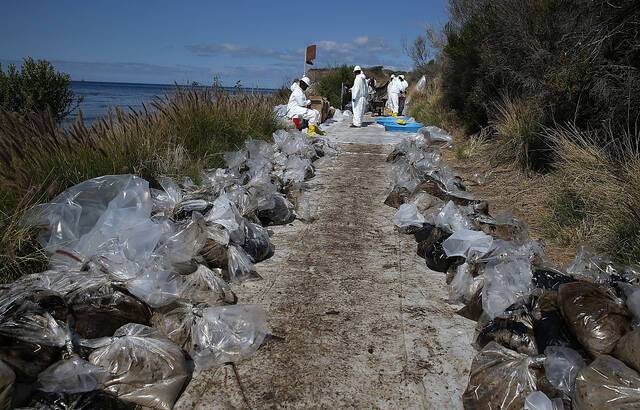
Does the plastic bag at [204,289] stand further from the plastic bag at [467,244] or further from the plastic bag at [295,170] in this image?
the plastic bag at [295,170]

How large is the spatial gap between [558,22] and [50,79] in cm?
828

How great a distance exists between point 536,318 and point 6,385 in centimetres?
255

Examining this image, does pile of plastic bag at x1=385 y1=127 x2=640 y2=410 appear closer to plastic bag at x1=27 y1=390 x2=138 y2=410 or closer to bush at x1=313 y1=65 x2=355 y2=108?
plastic bag at x1=27 y1=390 x2=138 y2=410

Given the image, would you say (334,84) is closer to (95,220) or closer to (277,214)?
(277,214)

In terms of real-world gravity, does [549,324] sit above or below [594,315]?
below

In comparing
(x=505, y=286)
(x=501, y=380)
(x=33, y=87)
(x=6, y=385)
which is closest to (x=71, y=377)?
(x=6, y=385)

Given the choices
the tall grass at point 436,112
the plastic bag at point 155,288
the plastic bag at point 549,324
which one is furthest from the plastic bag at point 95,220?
the tall grass at point 436,112

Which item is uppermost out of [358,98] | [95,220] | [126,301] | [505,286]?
[358,98]

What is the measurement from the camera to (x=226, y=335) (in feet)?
9.34

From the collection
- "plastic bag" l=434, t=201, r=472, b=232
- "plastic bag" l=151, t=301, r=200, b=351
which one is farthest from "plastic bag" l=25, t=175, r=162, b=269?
"plastic bag" l=434, t=201, r=472, b=232

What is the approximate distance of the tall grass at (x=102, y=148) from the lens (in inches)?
128

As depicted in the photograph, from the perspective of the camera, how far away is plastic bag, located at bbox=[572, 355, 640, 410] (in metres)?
2.05

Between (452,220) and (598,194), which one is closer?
(452,220)

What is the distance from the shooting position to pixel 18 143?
411 centimetres
